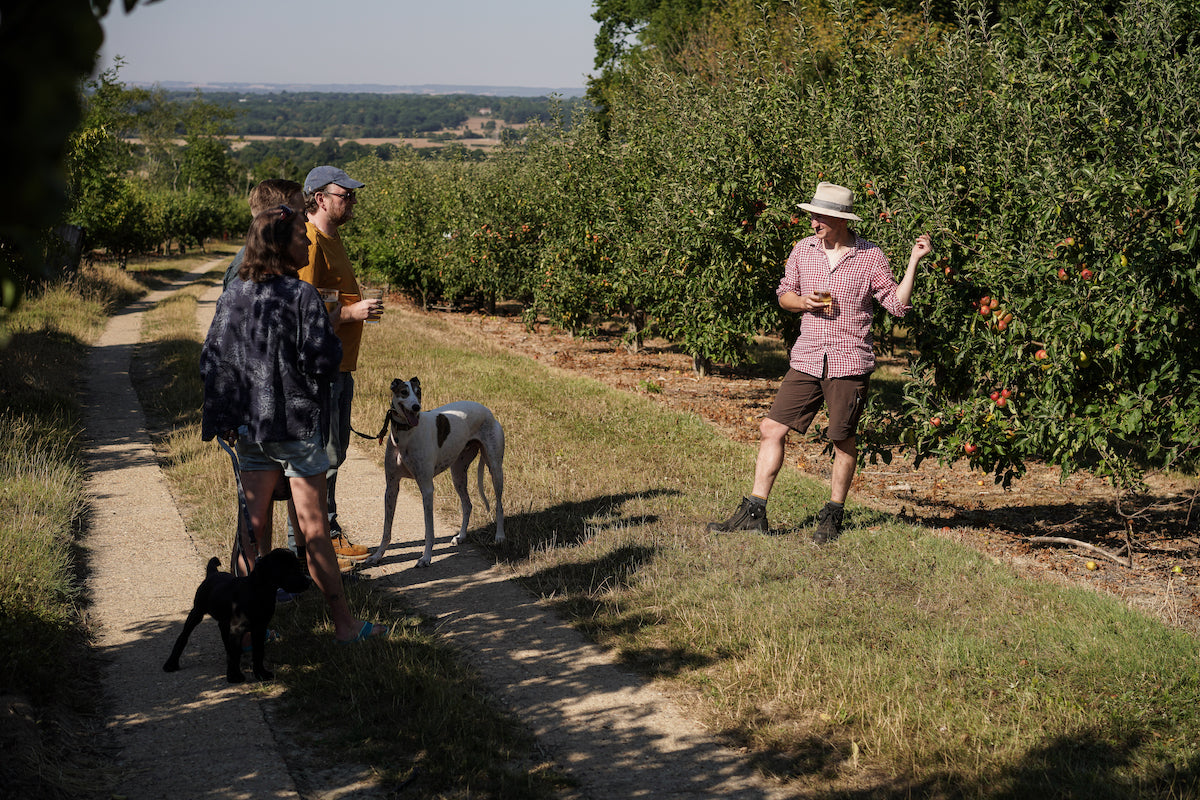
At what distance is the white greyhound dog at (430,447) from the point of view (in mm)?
5637

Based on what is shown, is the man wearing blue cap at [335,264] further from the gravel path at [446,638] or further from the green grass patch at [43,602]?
the green grass patch at [43,602]

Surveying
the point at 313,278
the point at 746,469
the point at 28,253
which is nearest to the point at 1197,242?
the point at 746,469

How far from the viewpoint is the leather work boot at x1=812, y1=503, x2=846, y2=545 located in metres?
6.16

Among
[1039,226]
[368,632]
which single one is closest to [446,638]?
[368,632]

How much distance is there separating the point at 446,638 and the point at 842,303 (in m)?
3.18

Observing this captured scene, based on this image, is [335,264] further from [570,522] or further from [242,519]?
[570,522]

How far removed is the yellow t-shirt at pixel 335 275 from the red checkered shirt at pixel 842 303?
8.75ft

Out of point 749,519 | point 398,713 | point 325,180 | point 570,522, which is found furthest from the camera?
point 570,522

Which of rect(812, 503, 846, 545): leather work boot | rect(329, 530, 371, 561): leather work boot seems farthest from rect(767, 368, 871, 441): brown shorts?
rect(329, 530, 371, 561): leather work boot

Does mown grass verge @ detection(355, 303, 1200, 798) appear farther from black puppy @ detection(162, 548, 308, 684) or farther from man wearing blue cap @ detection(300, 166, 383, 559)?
black puppy @ detection(162, 548, 308, 684)

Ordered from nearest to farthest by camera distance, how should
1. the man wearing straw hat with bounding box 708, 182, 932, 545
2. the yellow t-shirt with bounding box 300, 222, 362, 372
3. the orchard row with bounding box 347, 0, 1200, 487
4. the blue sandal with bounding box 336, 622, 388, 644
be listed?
the blue sandal with bounding box 336, 622, 388, 644
the yellow t-shirt with bounding box 300, 222, 362, 372
the orchard row with bounding box 347, 0, 1200, 487
the man wearing straw hat with bounding box 708, 182, 932, 545

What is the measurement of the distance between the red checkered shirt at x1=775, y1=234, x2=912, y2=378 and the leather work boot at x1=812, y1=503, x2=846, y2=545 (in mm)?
918

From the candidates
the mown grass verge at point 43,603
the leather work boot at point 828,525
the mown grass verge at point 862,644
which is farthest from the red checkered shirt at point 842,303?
the mown grass verge at point 43,603

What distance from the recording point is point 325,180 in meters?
5.19
